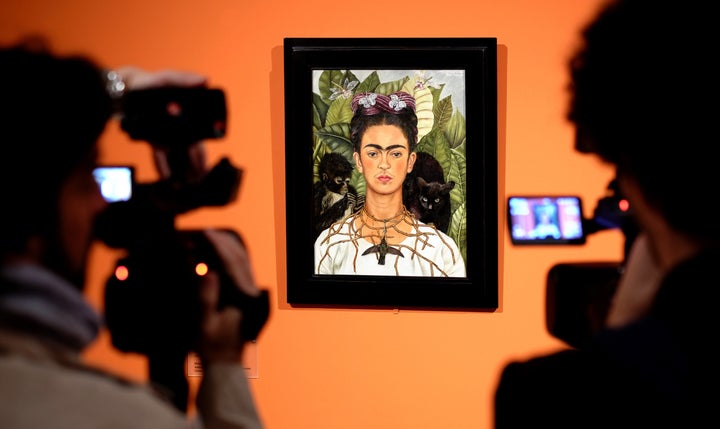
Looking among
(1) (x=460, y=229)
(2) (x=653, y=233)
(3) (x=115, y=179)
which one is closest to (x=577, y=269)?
(2) (x=653, y=233)

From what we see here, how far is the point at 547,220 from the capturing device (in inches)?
60.3

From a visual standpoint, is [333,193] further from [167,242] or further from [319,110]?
[167,242]

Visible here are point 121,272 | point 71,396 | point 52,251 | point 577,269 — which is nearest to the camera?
point 71,396

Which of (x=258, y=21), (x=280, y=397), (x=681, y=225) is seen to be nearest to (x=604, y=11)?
(x=681, y=225)

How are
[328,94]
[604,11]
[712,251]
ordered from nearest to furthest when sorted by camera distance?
1. [712,251]
2. [604,11]
3. [328,94]

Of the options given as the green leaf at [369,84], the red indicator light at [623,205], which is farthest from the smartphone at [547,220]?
the green leaf at [369,84]

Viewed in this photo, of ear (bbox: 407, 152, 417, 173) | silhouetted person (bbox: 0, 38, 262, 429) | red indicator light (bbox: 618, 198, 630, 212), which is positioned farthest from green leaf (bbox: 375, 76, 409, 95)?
silhouetted person (bbox: 0, 38, 262, 429)

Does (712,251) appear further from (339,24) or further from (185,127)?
(339,24)

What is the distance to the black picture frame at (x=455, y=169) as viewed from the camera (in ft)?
7.68

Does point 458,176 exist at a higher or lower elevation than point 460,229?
higher

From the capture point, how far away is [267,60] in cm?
246

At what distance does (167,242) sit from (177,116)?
203 millimetres

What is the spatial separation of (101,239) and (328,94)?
1406 millimetres

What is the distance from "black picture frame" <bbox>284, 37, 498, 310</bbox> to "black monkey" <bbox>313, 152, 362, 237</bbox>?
0.09 feet
